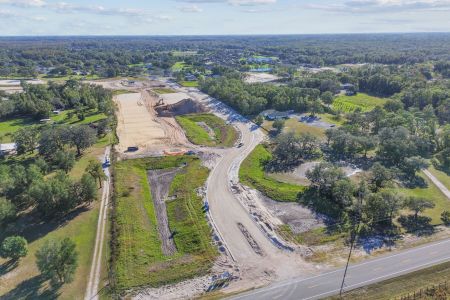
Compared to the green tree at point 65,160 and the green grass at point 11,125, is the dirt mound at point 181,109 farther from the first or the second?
the green tree at point 65,160

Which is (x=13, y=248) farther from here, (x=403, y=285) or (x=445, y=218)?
(x=445, y=218)

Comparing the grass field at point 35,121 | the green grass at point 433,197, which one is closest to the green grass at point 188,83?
the grass field at point 35,121

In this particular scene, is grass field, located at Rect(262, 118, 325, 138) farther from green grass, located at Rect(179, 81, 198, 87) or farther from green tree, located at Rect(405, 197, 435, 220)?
green grass, located at Rect(179, 81, 198, 87)

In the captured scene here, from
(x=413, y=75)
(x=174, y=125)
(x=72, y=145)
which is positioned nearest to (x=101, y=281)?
(x=72, y=145)

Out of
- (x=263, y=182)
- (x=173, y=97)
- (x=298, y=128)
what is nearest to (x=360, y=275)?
(x=263, y=182)

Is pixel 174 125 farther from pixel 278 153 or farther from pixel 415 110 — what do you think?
pixel 415 110

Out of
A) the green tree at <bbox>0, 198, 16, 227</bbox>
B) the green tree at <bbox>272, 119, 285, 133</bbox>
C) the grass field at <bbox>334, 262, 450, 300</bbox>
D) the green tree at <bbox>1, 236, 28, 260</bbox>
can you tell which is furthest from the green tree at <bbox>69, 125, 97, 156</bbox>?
the grass field at <bbox>334, 262, 450, 300</bbox>
